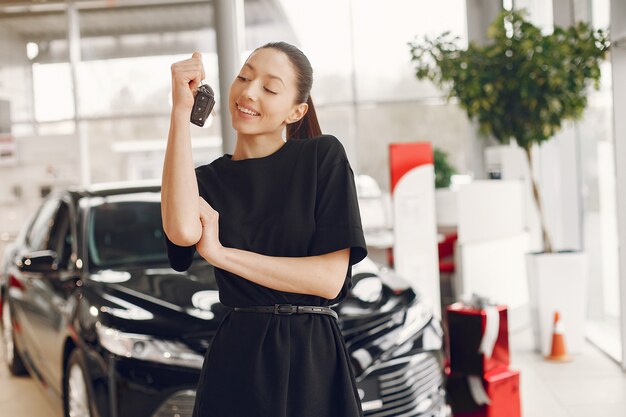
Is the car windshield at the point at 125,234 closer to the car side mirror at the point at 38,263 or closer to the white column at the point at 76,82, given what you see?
the car side mirror at the point at 38,263

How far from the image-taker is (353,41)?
448 inches

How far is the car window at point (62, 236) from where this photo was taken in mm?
→ 3975

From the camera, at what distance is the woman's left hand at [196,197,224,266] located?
144cm

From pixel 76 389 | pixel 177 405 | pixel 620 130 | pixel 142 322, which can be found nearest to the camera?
pixel 177 405

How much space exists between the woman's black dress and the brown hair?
118 mm

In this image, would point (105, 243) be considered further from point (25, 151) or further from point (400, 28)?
point (25, 151)

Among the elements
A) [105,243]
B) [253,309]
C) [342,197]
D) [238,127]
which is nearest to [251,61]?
[238,127]

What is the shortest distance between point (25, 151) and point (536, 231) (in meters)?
7.77

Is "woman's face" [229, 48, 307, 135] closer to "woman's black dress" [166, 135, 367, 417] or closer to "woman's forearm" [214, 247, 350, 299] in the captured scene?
"woman's black dress" [166, 135, 367, 417]

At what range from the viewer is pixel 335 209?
1464 millimetres

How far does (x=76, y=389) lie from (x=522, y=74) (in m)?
3.47

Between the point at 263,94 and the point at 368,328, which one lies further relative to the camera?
the point at 368,328

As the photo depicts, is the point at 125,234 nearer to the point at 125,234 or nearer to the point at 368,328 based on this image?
the point at 125,234

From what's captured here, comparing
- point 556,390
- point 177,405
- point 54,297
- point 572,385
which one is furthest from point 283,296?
point 572,385
